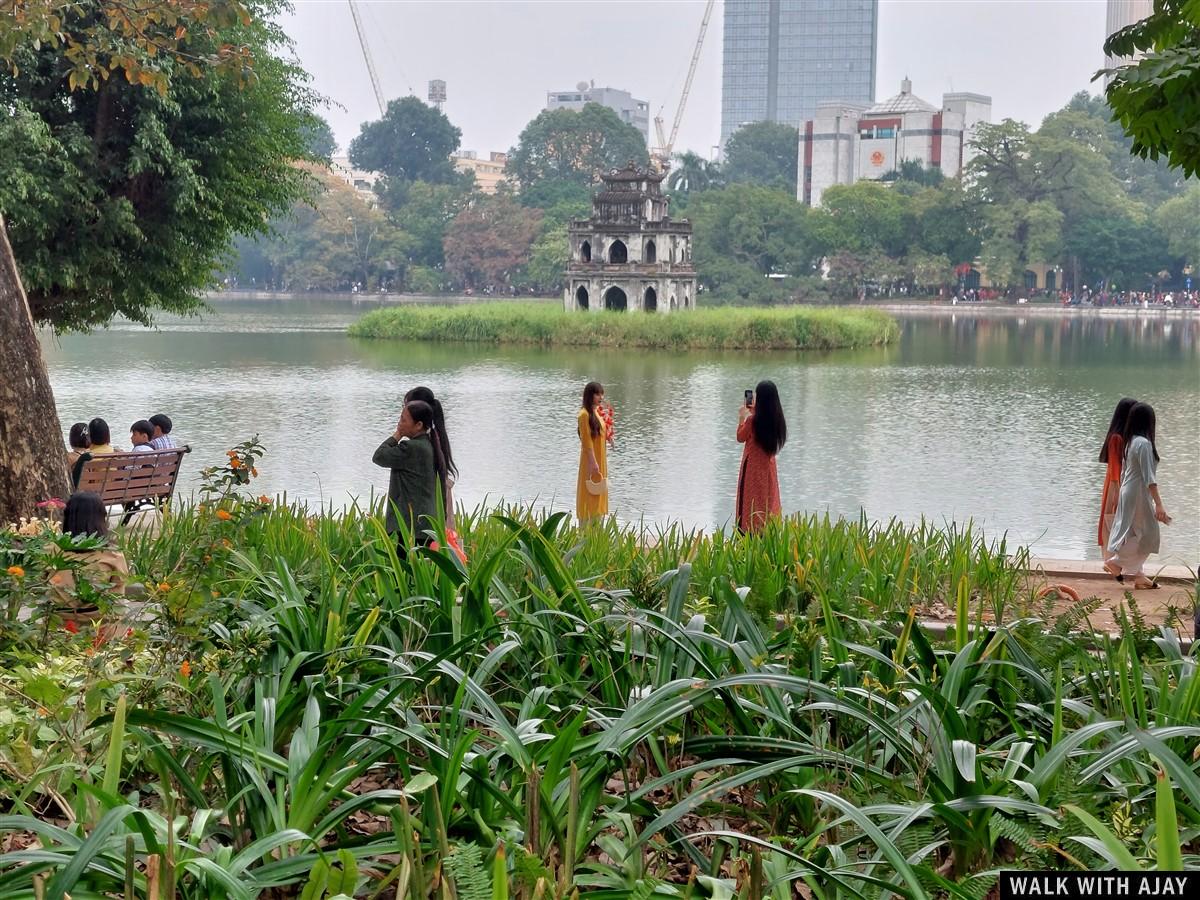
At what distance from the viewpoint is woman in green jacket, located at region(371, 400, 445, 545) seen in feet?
20.7

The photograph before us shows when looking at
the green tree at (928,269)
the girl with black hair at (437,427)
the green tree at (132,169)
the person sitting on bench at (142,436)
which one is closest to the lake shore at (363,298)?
the green tree at (928,269)

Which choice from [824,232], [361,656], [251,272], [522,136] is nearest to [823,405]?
[361,656]

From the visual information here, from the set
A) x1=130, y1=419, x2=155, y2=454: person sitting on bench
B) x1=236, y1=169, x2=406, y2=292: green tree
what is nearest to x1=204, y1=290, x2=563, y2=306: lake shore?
x1=236, y1=169, x2=406, y2=292: green tree

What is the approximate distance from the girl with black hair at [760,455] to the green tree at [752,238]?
5496 cm

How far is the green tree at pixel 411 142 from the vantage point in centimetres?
9144

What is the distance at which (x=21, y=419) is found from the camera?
6.97m

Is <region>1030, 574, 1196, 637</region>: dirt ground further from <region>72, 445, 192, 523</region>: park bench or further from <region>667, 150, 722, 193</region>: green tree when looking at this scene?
<region>667, 150, 722, 193</region>: green tree

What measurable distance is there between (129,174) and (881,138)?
321 ft

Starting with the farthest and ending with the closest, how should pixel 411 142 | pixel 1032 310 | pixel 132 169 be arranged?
pixel 411 142 < pixel 1032 310 < pixel 132 169

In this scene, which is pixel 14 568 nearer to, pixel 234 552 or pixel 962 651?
pixel 234 552

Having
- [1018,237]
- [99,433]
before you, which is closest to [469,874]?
[99,433]

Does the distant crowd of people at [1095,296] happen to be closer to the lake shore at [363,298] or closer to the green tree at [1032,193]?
the green tree at [1032,193]

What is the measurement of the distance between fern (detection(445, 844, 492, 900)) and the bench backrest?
6644 mm

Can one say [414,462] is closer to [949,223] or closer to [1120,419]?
[1120,419]
